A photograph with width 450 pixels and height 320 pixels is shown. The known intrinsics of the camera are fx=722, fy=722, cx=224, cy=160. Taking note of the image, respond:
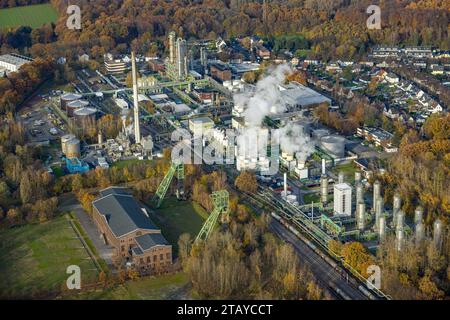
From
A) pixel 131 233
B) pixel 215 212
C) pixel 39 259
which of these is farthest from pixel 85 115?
pixel 215 212

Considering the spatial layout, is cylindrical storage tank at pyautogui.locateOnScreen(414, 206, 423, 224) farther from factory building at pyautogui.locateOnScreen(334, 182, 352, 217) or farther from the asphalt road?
the asphalt road

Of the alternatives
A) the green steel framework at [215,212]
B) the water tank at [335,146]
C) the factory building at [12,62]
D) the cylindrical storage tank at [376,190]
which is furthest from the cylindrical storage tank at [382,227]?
the factory building at [12,62]

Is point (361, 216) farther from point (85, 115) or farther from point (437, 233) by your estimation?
point (85, 115)

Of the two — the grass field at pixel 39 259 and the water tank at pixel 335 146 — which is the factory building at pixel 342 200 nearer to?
the water tank at pixel 335 146

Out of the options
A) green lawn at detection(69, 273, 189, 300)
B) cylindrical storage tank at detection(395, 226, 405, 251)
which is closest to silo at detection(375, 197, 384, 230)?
cylindrical storage tank at detection(395, 226, 405, 251)

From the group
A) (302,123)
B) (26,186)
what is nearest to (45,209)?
(26,186)
